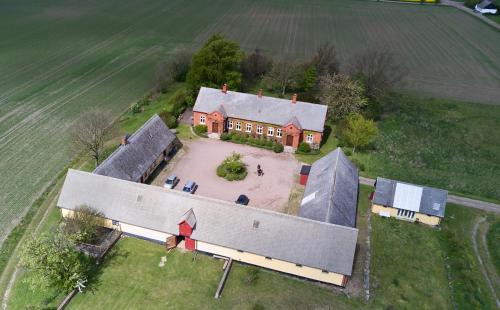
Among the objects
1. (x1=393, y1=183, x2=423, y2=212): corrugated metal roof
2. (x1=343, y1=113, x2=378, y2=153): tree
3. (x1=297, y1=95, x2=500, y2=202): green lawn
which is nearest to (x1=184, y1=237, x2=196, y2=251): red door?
(x1=393, y1=183, x2=423, y2=212): corrugated metal roof

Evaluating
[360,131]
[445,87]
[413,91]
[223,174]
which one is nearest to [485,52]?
[445,87]

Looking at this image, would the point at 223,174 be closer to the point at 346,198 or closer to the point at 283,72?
the point at 346,198

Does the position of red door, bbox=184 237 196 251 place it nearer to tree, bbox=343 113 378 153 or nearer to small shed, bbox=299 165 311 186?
small shed, bbox=299 165 311 186

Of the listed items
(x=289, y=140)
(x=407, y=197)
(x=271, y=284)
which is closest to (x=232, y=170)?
(x=289, y=140)

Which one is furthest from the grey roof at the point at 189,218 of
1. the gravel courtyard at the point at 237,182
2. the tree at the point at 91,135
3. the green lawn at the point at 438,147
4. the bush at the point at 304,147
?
the bush at the point at 304,147

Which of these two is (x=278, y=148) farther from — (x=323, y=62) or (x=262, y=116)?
(x=323, y=62)
